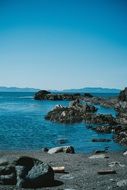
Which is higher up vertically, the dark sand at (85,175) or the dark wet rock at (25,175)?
the dark wet rock at (25,175)

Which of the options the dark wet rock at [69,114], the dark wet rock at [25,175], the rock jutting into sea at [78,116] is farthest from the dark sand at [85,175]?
the dark wet rock at [69,114]

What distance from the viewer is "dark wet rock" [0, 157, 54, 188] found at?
62.7 feet

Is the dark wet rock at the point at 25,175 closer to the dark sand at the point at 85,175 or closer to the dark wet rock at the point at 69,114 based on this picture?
the dark sand at the point at 85,175

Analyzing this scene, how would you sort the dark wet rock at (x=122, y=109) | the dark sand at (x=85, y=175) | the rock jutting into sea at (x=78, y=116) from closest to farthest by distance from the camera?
the dark sand at (x=85, y=175) < the dark wet rock at (x=122, y=109) < the rock jutting into sea at (x=78, y=116)

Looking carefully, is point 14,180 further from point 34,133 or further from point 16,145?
point 34,133

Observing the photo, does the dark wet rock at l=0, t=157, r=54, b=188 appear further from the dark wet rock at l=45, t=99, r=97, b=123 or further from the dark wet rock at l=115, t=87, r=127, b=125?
the dark wet rock at l=45, t=99, r=97, b=123

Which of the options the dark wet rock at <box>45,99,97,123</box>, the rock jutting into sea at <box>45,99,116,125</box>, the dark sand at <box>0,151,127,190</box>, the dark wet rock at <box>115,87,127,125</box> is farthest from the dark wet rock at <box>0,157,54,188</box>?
the dark wet rock at <box>45,99,97,123</box>

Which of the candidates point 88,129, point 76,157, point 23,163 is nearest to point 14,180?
point 23,163

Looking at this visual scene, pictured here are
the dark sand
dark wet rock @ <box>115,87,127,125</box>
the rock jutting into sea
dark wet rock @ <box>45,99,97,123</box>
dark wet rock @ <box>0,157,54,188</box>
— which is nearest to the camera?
the dark sand

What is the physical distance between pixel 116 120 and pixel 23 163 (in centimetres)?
4328

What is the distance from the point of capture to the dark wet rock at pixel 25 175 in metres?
19.1

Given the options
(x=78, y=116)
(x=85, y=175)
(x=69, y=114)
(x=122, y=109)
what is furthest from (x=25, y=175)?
(x=122, y=109)

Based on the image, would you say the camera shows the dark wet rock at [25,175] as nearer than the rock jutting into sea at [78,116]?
Yes

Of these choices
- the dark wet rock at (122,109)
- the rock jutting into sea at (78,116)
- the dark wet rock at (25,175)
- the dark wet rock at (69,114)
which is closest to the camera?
the dark wet rock at (25,175)
